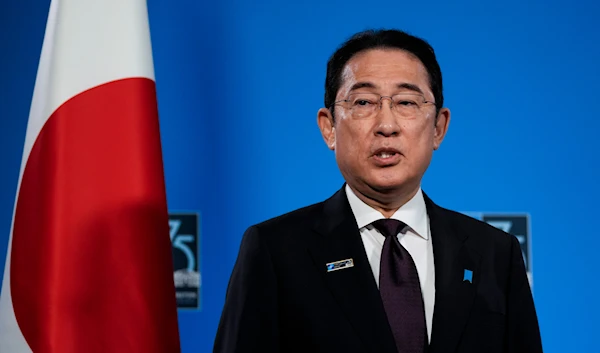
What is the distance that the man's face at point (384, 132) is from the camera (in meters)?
1.39

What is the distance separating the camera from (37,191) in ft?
5.74

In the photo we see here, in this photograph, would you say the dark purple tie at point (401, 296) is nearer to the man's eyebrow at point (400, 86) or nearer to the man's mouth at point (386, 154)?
the man's mouth at point (386, 154)

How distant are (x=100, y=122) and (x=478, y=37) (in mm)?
1237

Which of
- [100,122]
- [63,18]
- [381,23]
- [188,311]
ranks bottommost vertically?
[188,311]

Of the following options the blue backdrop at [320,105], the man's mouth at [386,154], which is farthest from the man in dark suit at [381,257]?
the blue backdrop at [320,105]

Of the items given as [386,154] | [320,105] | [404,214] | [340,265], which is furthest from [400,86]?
[320,105]

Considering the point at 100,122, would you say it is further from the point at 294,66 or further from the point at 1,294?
the point at 294,66

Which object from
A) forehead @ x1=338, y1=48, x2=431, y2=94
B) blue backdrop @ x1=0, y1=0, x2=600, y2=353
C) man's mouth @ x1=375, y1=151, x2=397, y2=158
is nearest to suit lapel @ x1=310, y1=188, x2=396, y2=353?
man's mouth @ x1=375, y1=151, x2=397, y2=158

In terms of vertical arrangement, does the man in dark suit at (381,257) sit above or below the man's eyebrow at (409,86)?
below

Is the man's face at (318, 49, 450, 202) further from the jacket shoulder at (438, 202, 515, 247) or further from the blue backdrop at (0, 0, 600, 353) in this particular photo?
the blue backdrop at (0, 0, 600, 353)

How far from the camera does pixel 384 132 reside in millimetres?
1383

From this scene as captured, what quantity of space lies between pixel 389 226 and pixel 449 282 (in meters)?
0.14

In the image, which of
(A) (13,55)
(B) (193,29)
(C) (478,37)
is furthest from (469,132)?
(A) (13,55)

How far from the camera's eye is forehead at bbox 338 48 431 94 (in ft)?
4.67
